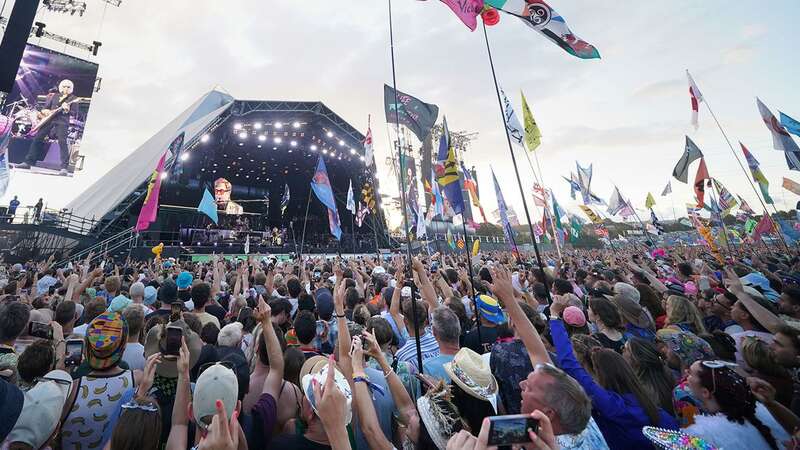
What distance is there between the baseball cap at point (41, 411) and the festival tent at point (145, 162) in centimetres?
2081

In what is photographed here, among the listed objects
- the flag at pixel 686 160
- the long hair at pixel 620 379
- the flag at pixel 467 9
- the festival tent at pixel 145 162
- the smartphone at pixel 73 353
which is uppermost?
the festival tent at pixel 145 162

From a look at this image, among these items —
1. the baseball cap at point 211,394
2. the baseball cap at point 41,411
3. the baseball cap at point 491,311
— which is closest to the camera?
the baseball cap at point 211,394

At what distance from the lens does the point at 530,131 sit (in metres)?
9.27

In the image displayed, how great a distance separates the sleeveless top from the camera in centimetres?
205

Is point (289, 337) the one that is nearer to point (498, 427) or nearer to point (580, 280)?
point (498, 427)

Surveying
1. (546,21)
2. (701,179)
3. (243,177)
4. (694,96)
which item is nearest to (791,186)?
(701,179)

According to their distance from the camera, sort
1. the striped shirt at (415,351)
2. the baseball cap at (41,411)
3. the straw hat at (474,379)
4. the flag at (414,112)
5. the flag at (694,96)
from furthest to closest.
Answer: the flag at (694,96) < the flag at (414,112) < the striped shirt at (415,351) < the baseball cap at (41,411) < the straw hat at (474,379)

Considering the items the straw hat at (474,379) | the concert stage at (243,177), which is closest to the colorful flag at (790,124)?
the straw hat at (474,379)

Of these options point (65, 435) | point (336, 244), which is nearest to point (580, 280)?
point (65, 435)

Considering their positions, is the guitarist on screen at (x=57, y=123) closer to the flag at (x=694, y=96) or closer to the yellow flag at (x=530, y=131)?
the yellow flag at (x=530, y=131)

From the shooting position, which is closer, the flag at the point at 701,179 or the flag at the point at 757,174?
the flag at the point at 701,179

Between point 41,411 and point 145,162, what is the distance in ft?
80.6

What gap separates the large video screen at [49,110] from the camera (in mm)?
17609

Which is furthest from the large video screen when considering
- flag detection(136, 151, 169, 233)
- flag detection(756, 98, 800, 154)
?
flag detection(756, 98, 800, 154)
